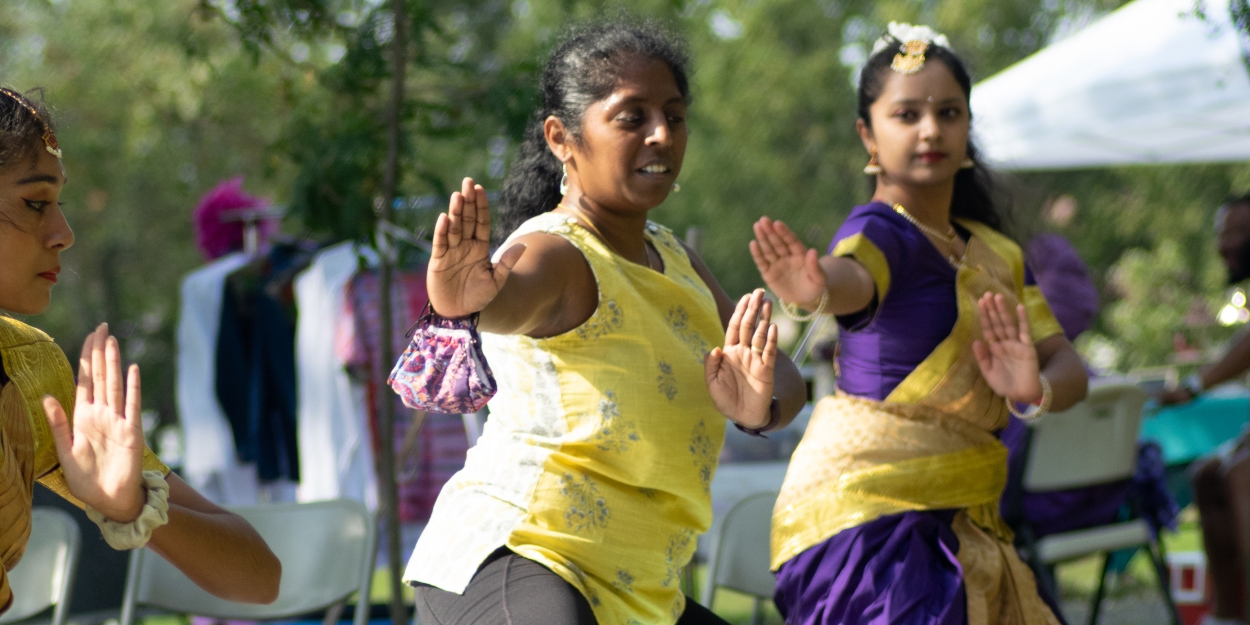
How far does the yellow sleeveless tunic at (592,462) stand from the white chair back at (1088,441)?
232cm

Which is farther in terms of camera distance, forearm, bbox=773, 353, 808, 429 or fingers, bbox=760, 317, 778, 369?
forearm, bbox=773, 353, 808, 429

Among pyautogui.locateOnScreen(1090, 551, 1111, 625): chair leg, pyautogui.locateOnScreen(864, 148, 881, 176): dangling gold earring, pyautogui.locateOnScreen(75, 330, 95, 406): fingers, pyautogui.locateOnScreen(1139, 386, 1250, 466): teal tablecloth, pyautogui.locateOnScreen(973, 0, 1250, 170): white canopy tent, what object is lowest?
pyautogui.locateOnScreen(1090, 551, 1111, 625): chair leg

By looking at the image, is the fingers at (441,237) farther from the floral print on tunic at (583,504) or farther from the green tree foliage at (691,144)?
the green tree foliage at (691,144)

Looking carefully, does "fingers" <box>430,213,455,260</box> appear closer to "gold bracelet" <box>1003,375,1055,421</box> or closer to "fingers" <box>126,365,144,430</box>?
"fingers" <box>126,365,144,430</box>

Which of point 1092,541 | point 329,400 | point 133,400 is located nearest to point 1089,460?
point 1092,541

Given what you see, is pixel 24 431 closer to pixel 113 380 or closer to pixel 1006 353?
pixel 113 380

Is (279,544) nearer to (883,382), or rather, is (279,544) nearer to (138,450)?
(883,382)

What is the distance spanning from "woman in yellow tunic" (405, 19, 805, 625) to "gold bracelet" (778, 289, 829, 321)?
6.0 inches

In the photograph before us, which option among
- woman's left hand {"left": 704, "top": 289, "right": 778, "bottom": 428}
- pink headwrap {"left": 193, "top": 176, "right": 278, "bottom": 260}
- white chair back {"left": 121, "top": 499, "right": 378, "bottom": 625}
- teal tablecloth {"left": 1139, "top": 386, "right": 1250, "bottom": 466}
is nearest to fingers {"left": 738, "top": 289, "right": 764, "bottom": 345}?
woman's left hand {"left": 704, "top": 289, "right": 778, "bottom": 428}

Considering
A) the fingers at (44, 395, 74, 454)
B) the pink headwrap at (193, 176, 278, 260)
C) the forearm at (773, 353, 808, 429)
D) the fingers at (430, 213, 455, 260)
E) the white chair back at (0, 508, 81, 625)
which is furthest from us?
the pink headwrap at (193, 176, 278, 260)

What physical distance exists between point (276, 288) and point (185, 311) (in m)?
0.55

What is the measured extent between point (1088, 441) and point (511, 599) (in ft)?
9.41

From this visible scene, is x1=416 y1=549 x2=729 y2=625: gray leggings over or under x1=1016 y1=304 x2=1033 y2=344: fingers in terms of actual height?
under

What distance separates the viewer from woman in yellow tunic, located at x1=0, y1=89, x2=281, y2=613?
4.45 feet
